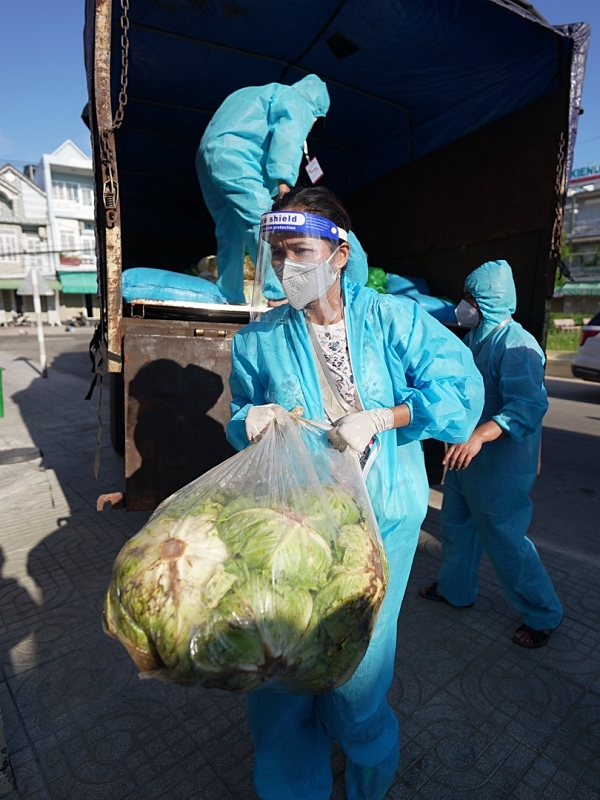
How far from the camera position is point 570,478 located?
510cm

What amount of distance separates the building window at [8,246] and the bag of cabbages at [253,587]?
124 feet

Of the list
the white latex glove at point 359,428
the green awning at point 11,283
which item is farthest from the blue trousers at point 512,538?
the green awning at point 11,283

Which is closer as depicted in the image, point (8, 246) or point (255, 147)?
point (255, 147)

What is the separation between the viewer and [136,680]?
7.14ft

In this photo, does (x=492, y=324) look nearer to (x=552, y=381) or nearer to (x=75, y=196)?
(x=552, y=381)

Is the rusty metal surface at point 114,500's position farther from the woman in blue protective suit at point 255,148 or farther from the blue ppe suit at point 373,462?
the woman in blue protective suit at point 255,148

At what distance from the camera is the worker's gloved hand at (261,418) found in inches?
54.8

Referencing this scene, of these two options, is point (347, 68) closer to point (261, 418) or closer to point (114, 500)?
point (114, 500)

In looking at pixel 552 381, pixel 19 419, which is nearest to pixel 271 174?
pixel 19 419

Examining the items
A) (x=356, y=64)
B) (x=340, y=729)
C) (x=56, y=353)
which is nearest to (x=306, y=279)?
(x=340, y=729)

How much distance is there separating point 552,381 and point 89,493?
11425 millimetres

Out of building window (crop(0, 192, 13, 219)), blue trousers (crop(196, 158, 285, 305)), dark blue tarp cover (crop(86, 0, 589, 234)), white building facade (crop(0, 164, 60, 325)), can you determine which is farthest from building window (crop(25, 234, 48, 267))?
blue trousers (crop(196, 158, 285, 305))

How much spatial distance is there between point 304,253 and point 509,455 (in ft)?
4.99

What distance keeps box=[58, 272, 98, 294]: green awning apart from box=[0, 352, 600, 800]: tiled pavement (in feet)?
111
